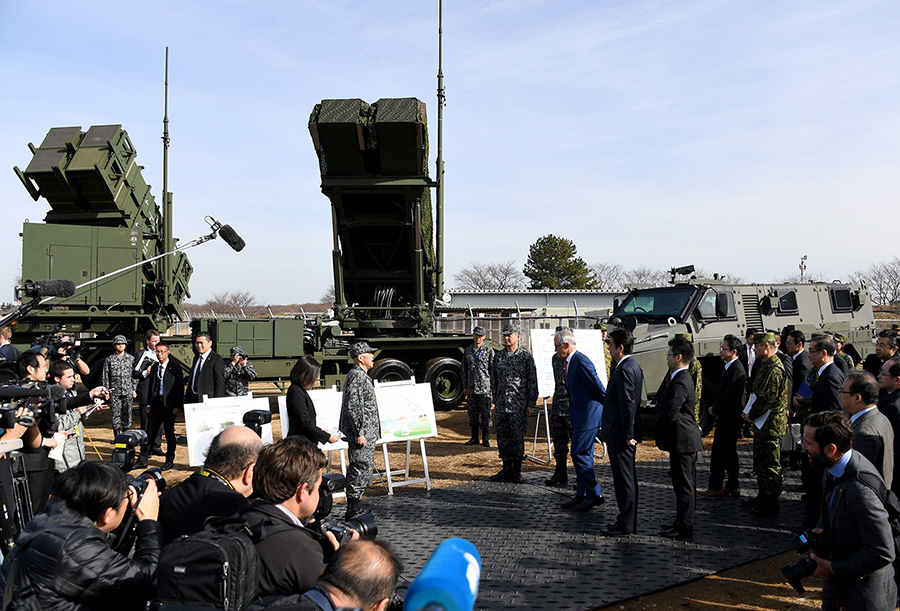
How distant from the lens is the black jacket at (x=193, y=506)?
2.79 meters

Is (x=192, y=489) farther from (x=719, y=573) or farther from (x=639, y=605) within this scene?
(x=719, y=573)

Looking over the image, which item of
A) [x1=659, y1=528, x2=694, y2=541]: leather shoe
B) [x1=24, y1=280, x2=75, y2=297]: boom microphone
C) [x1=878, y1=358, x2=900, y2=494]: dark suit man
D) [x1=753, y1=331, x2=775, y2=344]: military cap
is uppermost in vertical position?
[x1=24, y1=280, x2=75, y2=297]: boom microphone

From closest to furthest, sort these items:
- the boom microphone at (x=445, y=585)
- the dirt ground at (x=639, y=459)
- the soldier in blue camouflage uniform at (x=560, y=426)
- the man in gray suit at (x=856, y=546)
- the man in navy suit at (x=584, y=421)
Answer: the boom microphone at (x=445, y=585) → the man in gray suit at (x=856, y=546) → the dirt ground at (x=639, y=459) → the man in navy suit at (x=584, y=421) → the soldier in blue camouflage uniform at (x=560, y=426)

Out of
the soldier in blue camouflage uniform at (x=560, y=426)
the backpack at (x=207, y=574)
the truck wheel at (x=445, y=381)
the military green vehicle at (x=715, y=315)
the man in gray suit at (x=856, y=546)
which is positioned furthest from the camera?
the truck wheel at (x=445, y=381)

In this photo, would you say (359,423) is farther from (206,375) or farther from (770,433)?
(770,433)

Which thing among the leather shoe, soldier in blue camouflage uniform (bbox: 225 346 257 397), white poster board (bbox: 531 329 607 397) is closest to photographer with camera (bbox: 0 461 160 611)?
the leather shoe

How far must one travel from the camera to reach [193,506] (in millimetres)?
2816

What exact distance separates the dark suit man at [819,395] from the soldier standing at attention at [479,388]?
4934mm

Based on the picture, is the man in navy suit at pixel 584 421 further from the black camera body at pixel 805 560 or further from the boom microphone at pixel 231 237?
the boom microphone at pixel 231 237

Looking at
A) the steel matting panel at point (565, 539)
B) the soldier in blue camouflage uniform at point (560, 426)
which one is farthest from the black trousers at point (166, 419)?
the soldier in blue camouflage uniform at point (560, 426)

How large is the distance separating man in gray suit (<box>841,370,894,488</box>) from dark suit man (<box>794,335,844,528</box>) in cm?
131

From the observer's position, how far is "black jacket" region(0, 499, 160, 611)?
2.24m

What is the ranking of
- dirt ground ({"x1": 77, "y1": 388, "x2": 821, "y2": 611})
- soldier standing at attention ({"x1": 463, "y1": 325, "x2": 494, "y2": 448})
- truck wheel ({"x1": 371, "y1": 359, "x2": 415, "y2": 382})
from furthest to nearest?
truck wheel ({"x1": 371, "y1": 359, "x2": 415, "y2": 382}) < soldier standing at attention ({"x1": 463, "y1": 325, "x2": 494, "y2": 448}) < dirt ground ({"x1": 77, "y1": 388, "x2": 821, "y2": 611})

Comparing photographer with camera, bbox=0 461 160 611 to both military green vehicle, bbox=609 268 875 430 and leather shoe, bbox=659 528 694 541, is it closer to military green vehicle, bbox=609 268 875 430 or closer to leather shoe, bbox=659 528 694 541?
leather shoe, bbox=659 528 694 541
